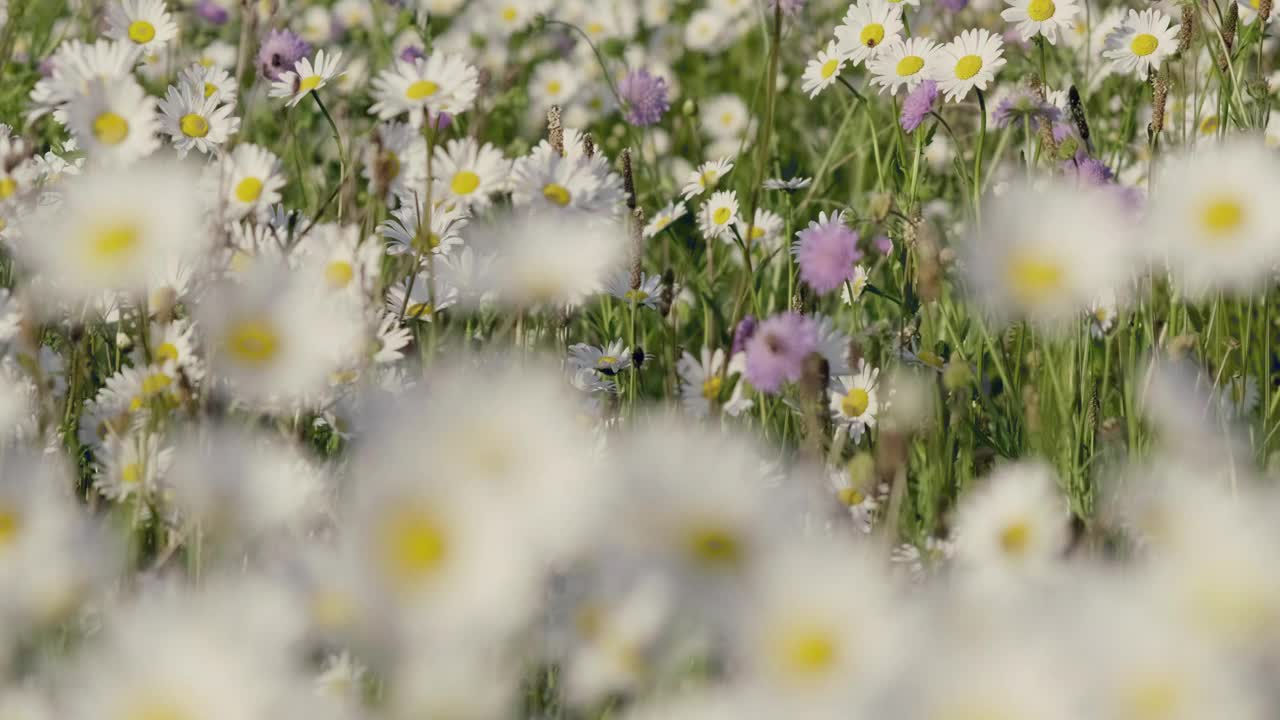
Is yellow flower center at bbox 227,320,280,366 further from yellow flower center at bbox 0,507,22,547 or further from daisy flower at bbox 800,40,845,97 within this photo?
daisy flower at bbox 800,40,845,97

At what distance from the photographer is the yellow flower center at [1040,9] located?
199 centimetres

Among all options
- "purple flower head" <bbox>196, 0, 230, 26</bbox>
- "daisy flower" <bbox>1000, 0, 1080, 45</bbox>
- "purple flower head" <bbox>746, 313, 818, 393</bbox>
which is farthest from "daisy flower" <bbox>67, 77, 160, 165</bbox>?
"purple flower head" <bbox>196, 0, 230, 26</bbox>

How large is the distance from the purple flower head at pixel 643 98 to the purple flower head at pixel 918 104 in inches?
29.3

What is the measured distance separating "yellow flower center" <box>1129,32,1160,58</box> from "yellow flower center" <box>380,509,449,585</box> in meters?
1.77

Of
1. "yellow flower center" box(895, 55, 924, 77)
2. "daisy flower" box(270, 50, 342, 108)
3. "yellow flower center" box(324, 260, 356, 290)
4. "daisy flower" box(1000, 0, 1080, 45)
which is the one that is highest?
"daisy flower" box(1000, 0, 1080, 45)

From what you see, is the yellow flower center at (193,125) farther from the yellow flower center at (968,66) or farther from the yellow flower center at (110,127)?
the yellow flower center at (968,66)

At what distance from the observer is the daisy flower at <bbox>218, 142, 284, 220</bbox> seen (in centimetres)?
140

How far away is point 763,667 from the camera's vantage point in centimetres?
60

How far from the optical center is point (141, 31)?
83.7 inches

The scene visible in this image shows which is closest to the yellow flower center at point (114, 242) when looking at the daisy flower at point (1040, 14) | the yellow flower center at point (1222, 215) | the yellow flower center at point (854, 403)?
the yellow flower center at point (1222, 215)

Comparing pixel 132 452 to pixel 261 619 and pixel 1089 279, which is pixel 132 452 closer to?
pixel 261 619

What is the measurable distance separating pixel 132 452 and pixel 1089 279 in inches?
33.5

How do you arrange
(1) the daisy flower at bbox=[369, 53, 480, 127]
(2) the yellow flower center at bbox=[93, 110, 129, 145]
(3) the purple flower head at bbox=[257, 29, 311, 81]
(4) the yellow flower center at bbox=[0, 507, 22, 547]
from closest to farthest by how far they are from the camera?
(4) the yellow flower center at bbox=[0, 507, 22, 547]
(2) the yellow flower center at bbox=[93, 110, 129, 145]
(1) the daisy flower at bbox=[369, 53, 480, 127]
(3) the purple flower head at bbox=[257, 29, 311, 81]

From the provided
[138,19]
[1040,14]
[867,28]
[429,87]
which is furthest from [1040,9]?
[138,19]
